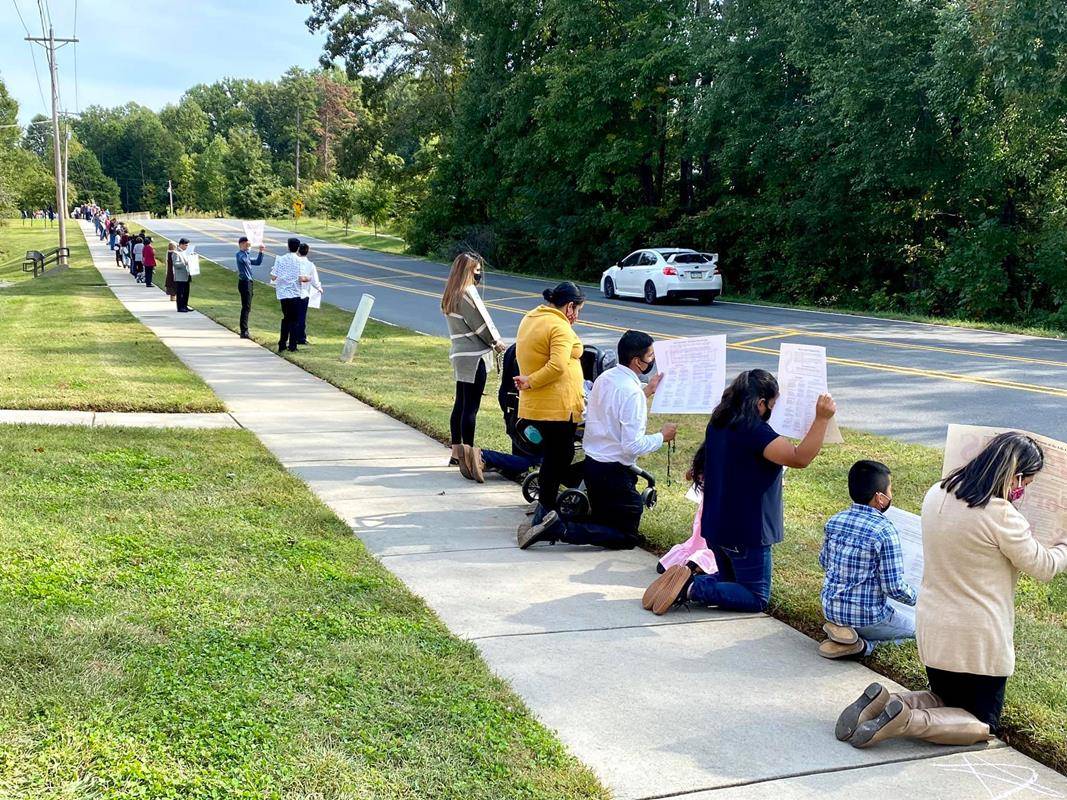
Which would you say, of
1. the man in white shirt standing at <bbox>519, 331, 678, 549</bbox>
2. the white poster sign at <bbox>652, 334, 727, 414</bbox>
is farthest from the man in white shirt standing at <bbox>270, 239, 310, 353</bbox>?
Answer: the white poster sign at <bbox>652, 334, 727, 414</bbox>

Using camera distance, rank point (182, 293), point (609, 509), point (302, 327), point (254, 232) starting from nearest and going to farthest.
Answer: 1. point (609, 509)
2. point (302, 327)
3. point (254, 232)
4. point (182, 293)

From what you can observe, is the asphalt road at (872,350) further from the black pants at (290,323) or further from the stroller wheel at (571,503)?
the stroller wheel at (571,503)

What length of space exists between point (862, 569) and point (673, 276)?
2338 centimetres

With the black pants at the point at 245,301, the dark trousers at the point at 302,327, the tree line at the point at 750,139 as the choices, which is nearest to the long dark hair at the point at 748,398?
the dark trousers at the point at 302,327

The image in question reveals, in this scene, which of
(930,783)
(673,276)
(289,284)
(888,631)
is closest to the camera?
(930,783)

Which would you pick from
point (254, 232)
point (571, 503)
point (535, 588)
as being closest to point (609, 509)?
point (571, 503)

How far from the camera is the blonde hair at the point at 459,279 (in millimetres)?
8609

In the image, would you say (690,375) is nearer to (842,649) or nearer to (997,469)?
(842,649)

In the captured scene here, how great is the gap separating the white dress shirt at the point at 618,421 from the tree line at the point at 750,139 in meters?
16.4

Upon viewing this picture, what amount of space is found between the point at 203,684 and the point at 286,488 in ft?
11.9

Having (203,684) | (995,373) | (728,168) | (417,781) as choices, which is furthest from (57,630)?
(728,168)

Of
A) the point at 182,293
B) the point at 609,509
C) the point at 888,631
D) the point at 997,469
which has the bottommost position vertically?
the point at 888,631

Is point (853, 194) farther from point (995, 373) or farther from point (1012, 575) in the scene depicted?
point (1012, 575)

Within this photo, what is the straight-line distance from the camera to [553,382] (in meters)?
7.09
